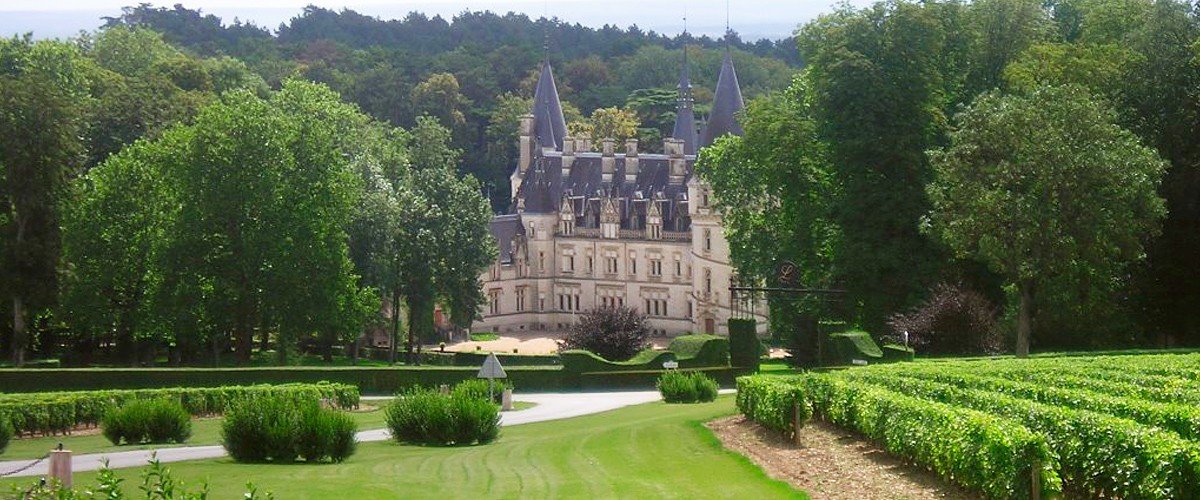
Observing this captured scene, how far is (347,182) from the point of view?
61594 millimetres

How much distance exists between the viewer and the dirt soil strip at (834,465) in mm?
22531

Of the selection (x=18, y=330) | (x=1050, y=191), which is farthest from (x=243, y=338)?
(x=1050, y=191)

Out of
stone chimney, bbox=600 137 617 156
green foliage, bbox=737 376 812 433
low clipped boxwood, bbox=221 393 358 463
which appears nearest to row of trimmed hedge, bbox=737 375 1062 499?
green foliage, bbox=737 376 812 433

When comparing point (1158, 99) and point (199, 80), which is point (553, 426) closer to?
point (1158, 99)

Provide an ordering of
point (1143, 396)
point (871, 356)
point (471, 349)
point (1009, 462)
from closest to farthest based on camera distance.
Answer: point (1009, 462)
point (1143, 396)
point (871, 356)
point (471, 349)

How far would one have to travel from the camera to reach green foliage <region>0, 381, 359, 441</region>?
36.2 meters

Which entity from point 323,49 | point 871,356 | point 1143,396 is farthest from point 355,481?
point 323,49

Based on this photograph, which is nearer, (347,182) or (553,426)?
(553,426)

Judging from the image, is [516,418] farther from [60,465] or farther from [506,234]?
[506,234]

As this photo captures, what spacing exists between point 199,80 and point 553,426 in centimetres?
5645

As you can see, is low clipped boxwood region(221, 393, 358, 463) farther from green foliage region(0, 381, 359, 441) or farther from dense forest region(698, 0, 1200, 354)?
dense forest region(698, 0, 1200, 354)

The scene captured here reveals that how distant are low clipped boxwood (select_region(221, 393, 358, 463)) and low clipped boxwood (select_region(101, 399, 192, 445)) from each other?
5.60 meters

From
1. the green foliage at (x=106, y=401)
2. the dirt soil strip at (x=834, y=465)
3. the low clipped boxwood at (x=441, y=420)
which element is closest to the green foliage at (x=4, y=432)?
the green foliage at (x=106, y=401)

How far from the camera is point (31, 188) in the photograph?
57.6 metres
